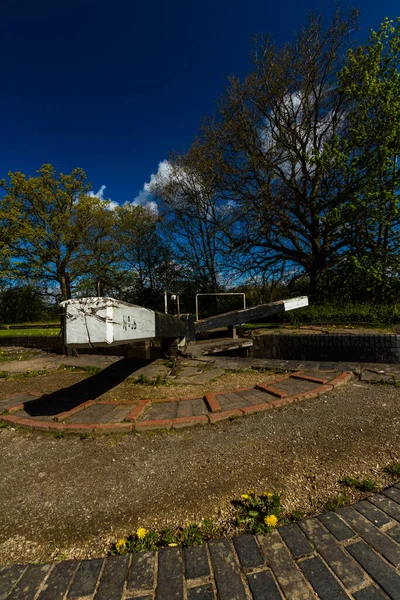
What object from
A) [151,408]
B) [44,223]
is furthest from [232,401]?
[44,223]

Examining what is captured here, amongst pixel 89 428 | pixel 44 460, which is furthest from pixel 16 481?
pixel 89 428

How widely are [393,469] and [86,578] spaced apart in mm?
2116

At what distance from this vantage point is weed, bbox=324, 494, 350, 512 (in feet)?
5.68

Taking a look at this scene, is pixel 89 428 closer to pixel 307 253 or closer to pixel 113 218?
pixel 307 253

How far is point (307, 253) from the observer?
44.2 feet

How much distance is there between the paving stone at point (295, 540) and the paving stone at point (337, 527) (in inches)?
6.7

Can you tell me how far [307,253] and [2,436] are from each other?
43.6 ft

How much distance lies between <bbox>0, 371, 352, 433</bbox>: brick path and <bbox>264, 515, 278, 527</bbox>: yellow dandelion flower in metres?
1.45

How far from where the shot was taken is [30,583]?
4.48 feet

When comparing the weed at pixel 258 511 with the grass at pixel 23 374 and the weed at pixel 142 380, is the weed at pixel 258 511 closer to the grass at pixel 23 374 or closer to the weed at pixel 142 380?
the weed at pixel 142 380

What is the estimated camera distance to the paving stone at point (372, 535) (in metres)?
1.41

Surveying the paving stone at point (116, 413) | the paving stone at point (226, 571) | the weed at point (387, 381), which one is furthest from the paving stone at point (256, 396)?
the paving stone at point (226, 571)

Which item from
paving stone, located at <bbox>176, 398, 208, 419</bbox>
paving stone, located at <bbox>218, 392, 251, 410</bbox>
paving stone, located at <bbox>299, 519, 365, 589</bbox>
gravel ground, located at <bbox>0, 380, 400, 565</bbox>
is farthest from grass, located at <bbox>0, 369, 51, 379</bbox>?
paving stone, located at <bbox>299, 519, 365, 589</bbox>

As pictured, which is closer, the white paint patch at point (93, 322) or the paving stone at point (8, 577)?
the paving stone at point (8, 577)
